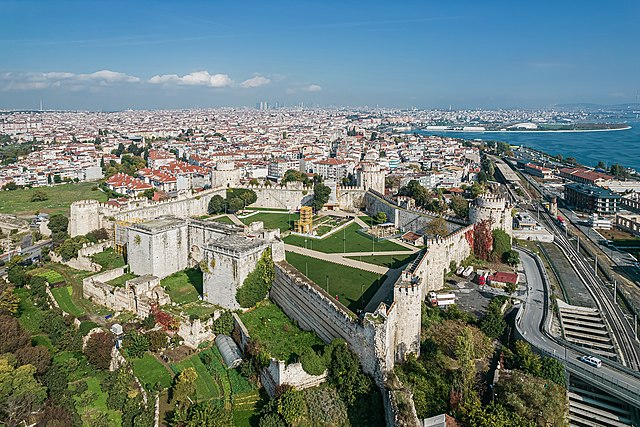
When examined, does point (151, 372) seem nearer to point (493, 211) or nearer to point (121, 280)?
point (121, 280)

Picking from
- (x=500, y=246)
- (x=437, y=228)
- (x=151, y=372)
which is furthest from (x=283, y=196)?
(x=151, y=372)

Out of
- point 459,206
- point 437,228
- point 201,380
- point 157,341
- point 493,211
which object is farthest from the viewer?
point 459,206

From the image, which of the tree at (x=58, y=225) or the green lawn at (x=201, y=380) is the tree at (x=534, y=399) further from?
the tree at (x=58, y=225)

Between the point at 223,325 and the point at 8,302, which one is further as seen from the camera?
the point at 8,302

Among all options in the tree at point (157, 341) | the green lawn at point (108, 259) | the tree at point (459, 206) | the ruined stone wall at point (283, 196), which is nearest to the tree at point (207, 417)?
the tree at point (157, 341)

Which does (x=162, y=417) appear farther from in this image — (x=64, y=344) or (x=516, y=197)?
(x=516, y=197)

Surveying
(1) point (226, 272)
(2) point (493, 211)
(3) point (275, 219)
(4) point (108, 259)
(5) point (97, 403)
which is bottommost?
(5) point (97, 403)

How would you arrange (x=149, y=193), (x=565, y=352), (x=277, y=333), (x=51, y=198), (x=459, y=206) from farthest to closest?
(x=51, y=198) → (x=149, y=193) → (x=459, y=206) → (x=277, y=333) → (x=565, y=352)
